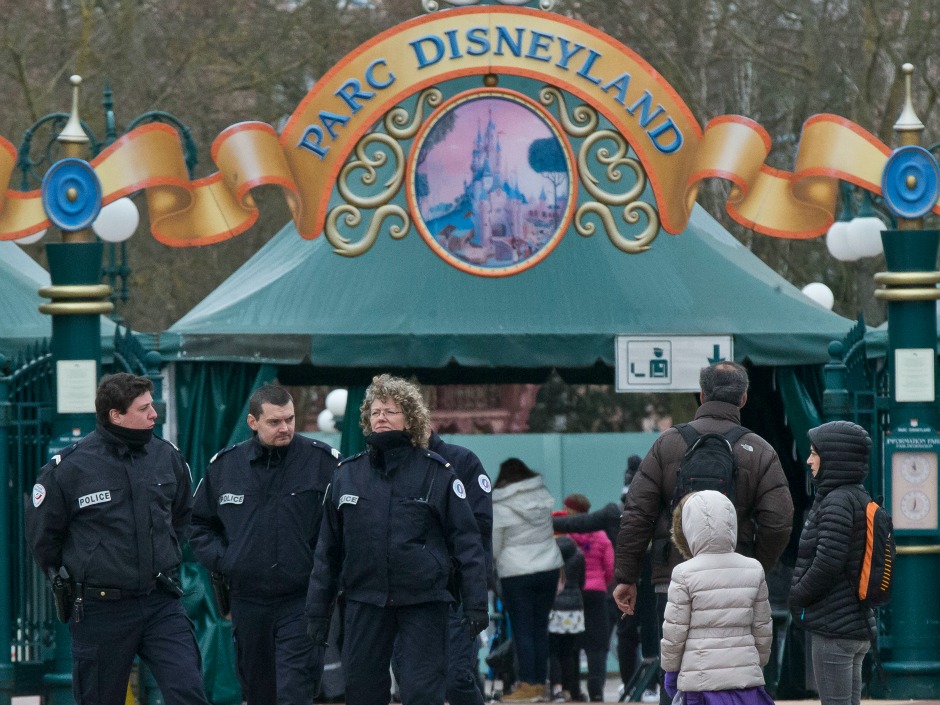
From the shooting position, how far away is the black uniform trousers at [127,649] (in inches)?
279

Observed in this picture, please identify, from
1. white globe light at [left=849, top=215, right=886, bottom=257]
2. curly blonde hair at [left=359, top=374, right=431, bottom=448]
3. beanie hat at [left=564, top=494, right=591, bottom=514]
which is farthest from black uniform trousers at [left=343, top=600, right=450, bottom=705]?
white globe light at [left=849, top=215, right=886, bottom=257]

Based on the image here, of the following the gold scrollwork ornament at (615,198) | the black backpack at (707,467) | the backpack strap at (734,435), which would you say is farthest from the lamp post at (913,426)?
the black backpack at (707,467)

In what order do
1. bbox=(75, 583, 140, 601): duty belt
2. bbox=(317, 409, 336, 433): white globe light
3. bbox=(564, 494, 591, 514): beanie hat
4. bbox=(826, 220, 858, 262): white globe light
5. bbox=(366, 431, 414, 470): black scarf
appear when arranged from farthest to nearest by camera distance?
bbox=(317, 409, 336, 433): white globe light → bbox=(564, 494, 591, 514): beanie hat → bbox=(826, 220, 858, 262): white globe light → bbox=(75, 583, 140, 601): duty belt → bbox=(366, 431, 414, 470): black scarf

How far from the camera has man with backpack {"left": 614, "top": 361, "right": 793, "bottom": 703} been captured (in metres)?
7.25

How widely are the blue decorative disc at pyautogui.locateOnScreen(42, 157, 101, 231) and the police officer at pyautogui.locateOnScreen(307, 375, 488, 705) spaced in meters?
3.26

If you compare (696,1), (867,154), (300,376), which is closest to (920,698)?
(867,154)

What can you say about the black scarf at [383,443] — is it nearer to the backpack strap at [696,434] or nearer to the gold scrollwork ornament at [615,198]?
the backpack strap at [696,434]

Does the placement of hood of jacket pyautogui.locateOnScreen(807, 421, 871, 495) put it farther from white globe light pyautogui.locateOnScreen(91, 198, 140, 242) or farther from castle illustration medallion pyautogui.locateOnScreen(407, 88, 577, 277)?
white globe light pyautogui.locateOnScreen(91, 198, 140, 242)

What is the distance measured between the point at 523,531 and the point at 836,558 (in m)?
4.44

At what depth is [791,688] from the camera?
1146cm

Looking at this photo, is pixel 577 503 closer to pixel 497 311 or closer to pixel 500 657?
pixel 500 657

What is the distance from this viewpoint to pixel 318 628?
6977mm

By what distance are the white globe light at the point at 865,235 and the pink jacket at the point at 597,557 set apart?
2.62 metres

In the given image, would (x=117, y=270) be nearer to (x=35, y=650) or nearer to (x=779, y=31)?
(x=35, y=650)
